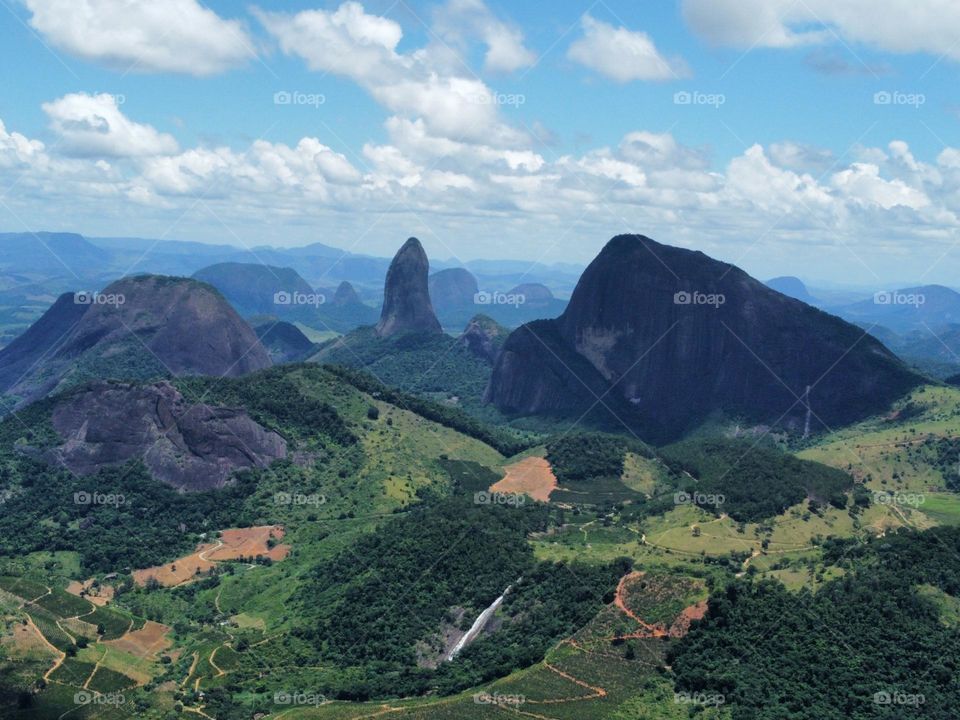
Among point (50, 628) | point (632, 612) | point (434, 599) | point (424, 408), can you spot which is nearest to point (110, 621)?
point (50, 628)

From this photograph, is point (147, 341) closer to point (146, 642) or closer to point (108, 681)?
point (146, 642)

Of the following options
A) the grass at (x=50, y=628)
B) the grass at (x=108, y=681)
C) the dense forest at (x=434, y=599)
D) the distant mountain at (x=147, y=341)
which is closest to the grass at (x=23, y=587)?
the grass at (x=50, y=628)

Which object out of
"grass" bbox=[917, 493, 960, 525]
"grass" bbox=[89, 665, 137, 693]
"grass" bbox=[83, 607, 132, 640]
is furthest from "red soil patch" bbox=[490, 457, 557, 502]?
"grass" bbox=[89, 665, 137, 693]

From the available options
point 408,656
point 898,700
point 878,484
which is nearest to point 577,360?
point 878,484

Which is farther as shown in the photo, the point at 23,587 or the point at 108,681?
the point at 23,587

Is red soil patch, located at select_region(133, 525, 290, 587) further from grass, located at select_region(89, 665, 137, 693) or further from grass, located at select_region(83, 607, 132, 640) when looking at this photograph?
grass, located at select_region(89, 665, 137, 693)

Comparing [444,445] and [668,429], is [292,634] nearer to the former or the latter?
[444,445]

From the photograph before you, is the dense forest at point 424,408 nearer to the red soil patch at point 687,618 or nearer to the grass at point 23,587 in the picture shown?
the grass at point 23,587
